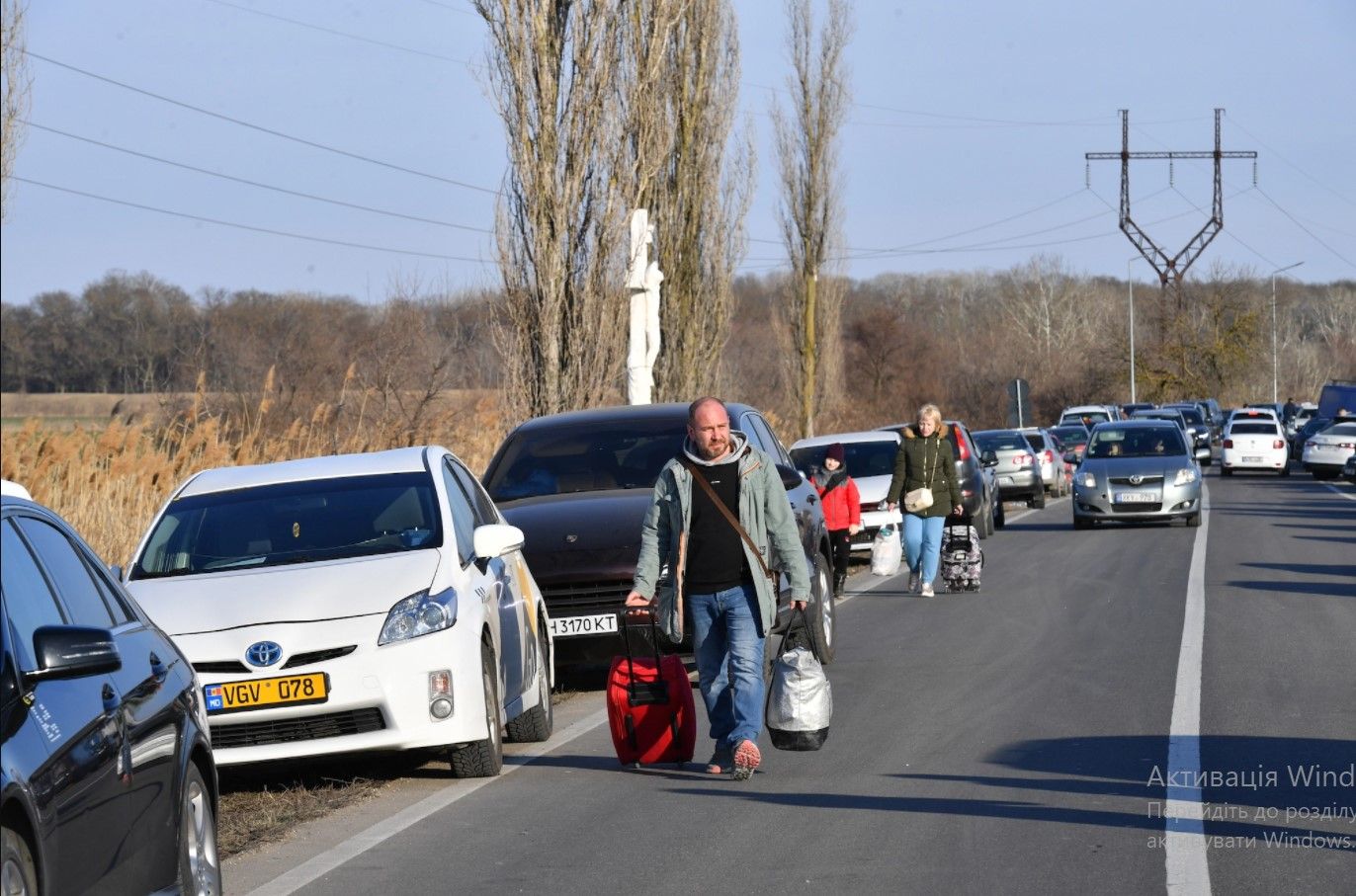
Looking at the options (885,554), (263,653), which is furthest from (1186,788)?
(885,554)

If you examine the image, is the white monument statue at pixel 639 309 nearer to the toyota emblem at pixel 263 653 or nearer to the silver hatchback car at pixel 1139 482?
the silver hatchback car at pixel 1139 482

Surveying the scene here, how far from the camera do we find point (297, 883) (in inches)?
277

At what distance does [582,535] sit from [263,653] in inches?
151

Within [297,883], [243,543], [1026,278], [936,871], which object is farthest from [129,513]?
[1026,278]

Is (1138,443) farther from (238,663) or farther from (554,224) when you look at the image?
(238,663)

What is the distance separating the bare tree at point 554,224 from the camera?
2472cm

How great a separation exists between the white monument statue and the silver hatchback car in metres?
8.22

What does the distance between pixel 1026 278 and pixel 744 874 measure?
121 metres

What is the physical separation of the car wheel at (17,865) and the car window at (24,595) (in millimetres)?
513

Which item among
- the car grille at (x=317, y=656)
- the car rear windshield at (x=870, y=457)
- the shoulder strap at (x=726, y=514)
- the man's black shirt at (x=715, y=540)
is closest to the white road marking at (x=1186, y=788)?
the shoulder strap at (x=726, y=514)

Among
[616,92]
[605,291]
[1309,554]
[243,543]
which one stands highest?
[616,92]

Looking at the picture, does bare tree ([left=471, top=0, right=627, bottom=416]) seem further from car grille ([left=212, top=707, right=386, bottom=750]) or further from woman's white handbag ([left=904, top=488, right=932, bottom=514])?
car grille ([left=212, top=707, right=386, bottom=750])

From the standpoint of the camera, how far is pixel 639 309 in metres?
25.4

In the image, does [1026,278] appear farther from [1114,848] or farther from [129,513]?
[1114,848]
